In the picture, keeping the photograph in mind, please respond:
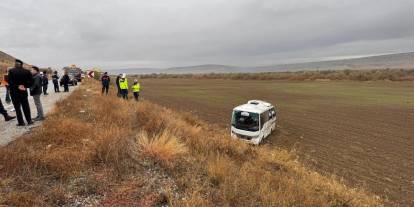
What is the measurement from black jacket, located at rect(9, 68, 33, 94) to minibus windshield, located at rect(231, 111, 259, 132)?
10902mm

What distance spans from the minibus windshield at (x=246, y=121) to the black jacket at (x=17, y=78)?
1090 centimetres

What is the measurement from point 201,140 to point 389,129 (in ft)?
54.8

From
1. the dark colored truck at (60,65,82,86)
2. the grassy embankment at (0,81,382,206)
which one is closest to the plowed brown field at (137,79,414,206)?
the grassy embankment at (0,81,382,206)

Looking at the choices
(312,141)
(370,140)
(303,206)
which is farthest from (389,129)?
(303,206)

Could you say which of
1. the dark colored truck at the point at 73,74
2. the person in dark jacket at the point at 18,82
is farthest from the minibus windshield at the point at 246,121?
the dark colored truck at the point at 73,74

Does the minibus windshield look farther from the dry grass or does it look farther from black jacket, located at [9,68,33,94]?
black jacket, located at [9,68,33,94]

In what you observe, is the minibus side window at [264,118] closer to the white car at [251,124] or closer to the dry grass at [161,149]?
the white car at [251,124]

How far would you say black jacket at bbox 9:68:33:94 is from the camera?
28.0ft

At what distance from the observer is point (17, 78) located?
859 centimetres

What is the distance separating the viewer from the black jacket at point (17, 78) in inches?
336

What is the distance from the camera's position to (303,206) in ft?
17.0

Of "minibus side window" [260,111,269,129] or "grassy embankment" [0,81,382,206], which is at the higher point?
"grassy embankment" [0,81,382,206]

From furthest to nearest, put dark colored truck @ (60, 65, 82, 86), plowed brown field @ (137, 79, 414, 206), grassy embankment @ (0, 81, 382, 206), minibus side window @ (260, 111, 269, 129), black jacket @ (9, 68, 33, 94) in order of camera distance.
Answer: dark colored truck @ (60, 65, 82, 86), minibus side window @ (260, 111, 269, 129), plowed brown field @ (137, 79, 414, 206), black jacket @ (9, 68, 33, 94), grassy embankment @ (0, 81, 382, 206)

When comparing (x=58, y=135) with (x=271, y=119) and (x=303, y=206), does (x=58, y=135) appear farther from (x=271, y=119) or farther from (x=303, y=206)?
(x=271, y=119)
